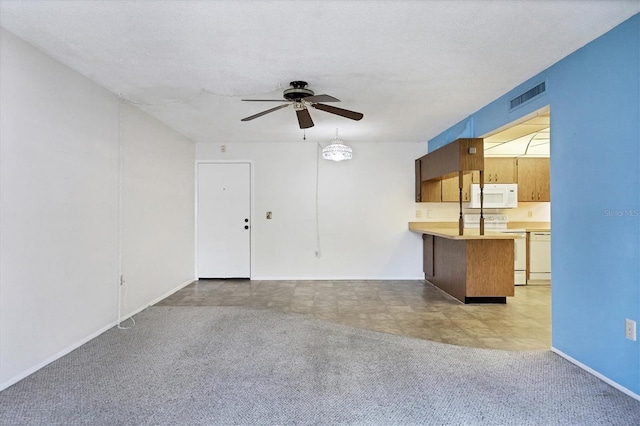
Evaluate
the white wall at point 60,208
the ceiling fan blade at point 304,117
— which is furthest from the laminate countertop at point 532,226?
the white wall at point 60,208

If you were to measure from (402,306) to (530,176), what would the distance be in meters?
3.42

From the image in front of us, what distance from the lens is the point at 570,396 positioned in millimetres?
2055

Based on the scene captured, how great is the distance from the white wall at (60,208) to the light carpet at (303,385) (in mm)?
307

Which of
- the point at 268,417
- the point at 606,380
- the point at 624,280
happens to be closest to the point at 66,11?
the point at 268,417

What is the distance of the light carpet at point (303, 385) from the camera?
186 cm

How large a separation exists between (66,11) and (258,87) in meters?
1.47

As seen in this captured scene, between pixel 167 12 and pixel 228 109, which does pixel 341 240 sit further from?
pixel 167 12

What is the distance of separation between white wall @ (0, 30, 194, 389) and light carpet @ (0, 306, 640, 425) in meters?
0.31

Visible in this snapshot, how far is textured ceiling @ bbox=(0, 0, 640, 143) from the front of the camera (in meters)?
1.94

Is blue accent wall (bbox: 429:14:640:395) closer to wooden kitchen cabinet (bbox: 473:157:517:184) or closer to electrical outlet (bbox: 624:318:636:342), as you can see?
electrical outlet (bbox: 624:318:636:342)

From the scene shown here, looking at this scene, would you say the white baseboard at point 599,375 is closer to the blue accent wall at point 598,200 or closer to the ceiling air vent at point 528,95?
the blue accent wall at point 598,200

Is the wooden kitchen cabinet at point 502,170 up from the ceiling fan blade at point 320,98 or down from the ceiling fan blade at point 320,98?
down

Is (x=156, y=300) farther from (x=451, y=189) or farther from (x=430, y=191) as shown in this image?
(x=451, y=189)

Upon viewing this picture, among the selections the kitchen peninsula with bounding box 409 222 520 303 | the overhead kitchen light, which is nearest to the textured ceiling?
the overhead kitchen light
